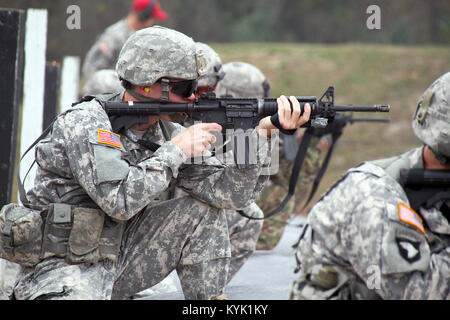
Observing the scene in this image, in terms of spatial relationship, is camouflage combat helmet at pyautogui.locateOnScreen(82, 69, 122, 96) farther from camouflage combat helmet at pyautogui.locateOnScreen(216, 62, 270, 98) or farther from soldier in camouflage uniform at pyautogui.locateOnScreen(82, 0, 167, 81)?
soldier in camouflage uniform at pyautogui.locateOnScreen(82, 0, 167, 81)

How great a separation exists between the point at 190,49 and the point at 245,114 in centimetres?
41

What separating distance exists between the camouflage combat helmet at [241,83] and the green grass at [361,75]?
9010 mm

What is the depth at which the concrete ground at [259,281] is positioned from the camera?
15.0ft

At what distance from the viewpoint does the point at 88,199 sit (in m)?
3.41

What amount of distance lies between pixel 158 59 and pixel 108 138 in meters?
0.47

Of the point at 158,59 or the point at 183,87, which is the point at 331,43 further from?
the point at 158,59

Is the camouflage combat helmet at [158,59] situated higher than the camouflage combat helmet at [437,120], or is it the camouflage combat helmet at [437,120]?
the camouflage combat helmet at [158,59]

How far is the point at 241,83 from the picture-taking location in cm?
586

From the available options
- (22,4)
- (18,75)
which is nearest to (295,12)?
(22,4)

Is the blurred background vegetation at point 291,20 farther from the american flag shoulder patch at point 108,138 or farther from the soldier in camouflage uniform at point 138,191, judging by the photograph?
the american flag shoulder patch at point 108,138

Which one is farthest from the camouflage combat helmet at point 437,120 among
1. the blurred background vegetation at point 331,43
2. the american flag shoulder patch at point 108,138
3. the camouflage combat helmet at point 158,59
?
the blurred background vegetation at point 331,43

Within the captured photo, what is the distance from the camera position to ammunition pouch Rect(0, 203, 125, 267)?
331 centimetres

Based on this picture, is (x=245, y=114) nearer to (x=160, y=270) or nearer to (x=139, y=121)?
(x=139, y=121)
